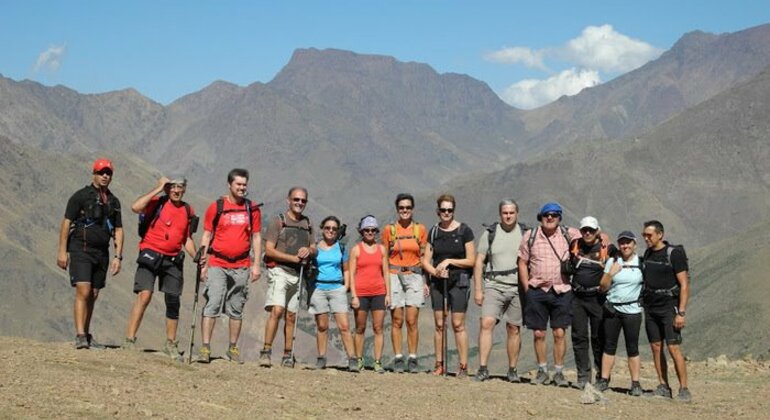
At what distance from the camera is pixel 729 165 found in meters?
196

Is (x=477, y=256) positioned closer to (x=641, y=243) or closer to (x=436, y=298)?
(x=436, y=298)

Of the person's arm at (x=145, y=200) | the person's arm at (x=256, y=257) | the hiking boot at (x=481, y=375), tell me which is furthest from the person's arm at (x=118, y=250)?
the hiking boot at (x=481, y=375)

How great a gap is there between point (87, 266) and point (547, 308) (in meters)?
5.48

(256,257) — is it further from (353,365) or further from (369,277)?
(353,365)

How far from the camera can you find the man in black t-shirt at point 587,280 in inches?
455

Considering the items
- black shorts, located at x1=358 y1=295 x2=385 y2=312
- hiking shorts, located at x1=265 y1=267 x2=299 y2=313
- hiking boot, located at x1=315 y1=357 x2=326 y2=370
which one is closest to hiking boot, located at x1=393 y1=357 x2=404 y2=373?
black shorts, located at x1=358 y1=295 x2=385 y2=312

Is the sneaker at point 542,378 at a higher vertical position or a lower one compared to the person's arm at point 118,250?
lower

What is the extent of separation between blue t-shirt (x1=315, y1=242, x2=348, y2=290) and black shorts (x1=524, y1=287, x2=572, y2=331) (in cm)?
237

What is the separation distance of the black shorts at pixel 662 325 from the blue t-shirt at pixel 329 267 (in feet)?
12.4

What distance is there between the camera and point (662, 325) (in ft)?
38.1

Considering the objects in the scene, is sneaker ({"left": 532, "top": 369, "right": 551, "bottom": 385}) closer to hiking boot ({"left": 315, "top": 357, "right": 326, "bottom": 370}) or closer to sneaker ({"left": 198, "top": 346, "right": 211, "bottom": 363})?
hiking boot ({"left": 315, "top": 357, "right": 326, "bottom": 370})

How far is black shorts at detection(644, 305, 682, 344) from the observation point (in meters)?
11.5

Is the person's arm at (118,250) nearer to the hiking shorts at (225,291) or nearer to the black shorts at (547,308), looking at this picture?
the hiking shorts at (225,291)

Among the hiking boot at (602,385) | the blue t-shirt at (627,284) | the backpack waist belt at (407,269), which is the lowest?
the hiking boot at (602,385)
